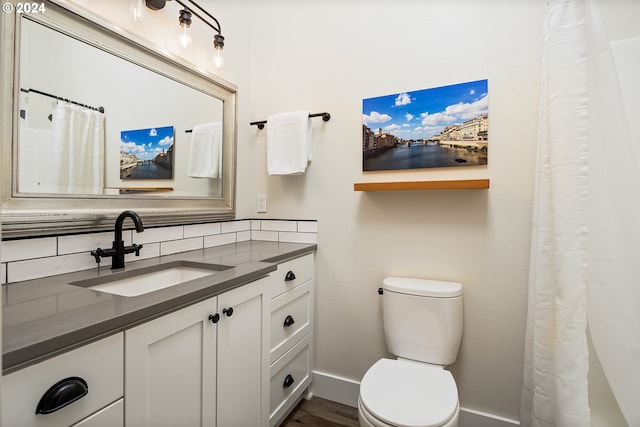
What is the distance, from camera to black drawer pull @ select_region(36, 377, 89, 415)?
720mm

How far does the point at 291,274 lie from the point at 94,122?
107 cm

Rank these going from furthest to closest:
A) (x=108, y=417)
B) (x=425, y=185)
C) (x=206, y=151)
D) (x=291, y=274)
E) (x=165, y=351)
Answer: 1. (x=206, y=151)
2. (x=291, y=274)
3. (x=425, y=185)
4. (x=165, y=351)
5. (x=108, y=417)

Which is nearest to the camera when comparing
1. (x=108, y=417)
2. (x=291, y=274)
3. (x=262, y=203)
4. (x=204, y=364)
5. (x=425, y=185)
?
(x=108, y=417)

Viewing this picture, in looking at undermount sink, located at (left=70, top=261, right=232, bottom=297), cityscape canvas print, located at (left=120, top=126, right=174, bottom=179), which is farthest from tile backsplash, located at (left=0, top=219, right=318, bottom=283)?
cityscape canvas print, located at (left=120, top=126, right=174, bottom=179)

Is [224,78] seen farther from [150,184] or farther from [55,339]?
[55,339]

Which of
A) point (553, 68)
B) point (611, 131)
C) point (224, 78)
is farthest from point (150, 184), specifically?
point (611, 131)

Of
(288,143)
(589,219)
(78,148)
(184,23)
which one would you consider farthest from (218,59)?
(589,219)

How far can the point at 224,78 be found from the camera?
200 centimetres

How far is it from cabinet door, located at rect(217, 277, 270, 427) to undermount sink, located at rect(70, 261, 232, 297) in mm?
183

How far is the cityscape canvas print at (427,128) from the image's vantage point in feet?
5.34

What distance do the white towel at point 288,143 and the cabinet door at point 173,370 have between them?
996mm

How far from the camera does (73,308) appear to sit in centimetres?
88

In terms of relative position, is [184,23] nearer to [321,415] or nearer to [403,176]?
[403,176]

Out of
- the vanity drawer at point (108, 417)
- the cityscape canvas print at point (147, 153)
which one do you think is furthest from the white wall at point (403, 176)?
the vanity drawer at point (108, 417)
